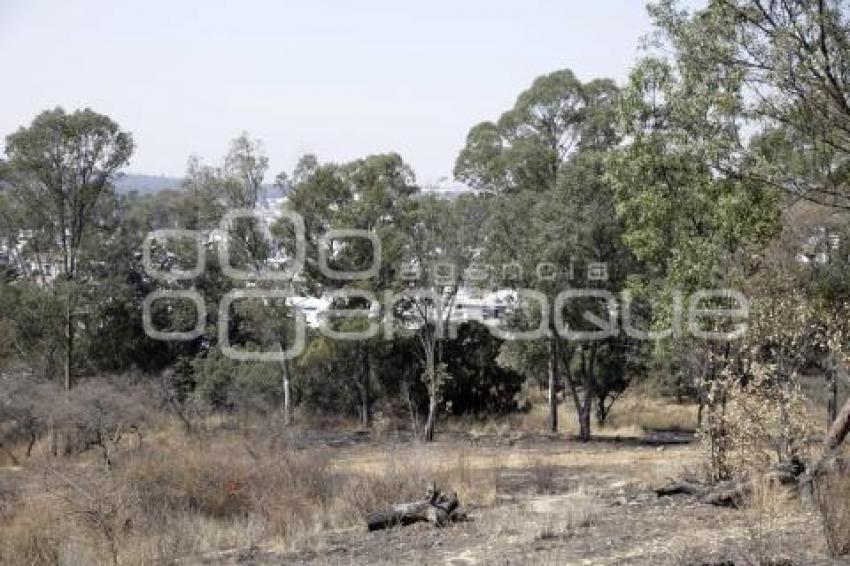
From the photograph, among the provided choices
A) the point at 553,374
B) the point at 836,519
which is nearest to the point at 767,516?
the point at 836,519

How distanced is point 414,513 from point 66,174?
87.8 feet

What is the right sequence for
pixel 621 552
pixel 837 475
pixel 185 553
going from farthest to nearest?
pixel 185 553 → pixel 837 475 → pixel 621 552

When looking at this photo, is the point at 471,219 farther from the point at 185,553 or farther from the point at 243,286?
the point at 185,553

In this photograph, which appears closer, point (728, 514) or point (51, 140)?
point (728, 514)

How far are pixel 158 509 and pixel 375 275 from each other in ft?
61.6

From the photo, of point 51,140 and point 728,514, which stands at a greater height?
point 51,140

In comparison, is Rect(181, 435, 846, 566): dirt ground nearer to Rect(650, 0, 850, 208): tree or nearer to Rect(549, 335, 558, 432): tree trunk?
Rect(650, 0, 850, 208): tree

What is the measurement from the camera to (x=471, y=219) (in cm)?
2709

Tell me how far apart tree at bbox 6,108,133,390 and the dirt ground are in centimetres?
Result: 2262

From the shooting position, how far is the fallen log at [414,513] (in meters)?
11.1

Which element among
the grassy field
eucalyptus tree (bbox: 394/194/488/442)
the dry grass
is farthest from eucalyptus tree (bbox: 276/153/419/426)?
the dry grass

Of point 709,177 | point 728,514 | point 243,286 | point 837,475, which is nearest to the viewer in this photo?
point 837,475

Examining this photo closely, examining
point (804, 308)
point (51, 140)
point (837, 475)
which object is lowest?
point (837, 475)

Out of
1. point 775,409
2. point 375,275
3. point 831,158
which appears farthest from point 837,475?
point 375,275
